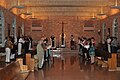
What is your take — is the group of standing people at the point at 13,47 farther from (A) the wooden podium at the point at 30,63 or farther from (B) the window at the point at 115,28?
(B) the window at the point at 115,28

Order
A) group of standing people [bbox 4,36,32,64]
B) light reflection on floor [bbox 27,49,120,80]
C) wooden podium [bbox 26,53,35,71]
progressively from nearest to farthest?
light reflection on floor [bbox 27,49,120,80] < wooden podium [bbox 26,53,35,71] < group of standing people [bbox 4,36,32,64]

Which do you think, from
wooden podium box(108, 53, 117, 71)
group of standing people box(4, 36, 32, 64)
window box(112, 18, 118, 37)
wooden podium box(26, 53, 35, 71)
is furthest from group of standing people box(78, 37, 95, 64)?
window box(112, 18, 118, 37)

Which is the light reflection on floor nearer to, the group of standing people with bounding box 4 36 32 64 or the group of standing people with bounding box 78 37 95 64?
the group of standing people with bounding box 4 36 32 64

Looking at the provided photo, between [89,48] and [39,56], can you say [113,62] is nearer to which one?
[39,56]

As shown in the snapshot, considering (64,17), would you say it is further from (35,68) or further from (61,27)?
(35,68)

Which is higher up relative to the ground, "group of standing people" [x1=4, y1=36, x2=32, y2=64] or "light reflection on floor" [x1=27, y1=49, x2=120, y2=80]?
"group of standing people" [x1=4, y1=36, x2=32, y2=64]

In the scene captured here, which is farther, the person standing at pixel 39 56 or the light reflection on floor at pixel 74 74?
the person standing at pixel 39 56

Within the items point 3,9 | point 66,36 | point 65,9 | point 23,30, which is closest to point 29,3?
point 3,9

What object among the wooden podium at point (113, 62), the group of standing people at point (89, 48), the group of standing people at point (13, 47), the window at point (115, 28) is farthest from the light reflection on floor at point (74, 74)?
the window at point (115, 28)

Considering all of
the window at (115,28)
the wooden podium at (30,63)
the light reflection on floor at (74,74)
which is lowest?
the light reflection on floor at (74,74)

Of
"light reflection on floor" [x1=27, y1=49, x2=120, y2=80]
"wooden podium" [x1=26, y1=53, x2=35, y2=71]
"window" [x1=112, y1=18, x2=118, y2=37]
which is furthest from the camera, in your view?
"window" [x1=112, y1=18, x2=118, y2=37]

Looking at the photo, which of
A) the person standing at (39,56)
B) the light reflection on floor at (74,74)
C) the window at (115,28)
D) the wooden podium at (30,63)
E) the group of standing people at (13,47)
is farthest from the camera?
the window at (115,28)

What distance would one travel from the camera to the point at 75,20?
39062mm

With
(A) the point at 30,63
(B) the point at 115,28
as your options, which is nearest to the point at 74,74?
(A) the point at 30,63
